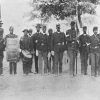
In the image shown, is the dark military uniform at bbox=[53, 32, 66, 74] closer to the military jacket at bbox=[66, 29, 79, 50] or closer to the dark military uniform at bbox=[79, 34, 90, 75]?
the military jacket at bbox=[66, 29, 79, 50]

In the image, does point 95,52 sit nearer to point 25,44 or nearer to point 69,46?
point 69,46

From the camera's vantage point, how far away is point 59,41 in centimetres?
1288

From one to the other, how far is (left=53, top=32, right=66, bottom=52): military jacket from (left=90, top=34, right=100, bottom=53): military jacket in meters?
0.92

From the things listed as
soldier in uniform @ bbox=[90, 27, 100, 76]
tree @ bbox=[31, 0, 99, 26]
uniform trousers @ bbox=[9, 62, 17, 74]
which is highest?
tree @ bbox=[31, 0, 99, 26]

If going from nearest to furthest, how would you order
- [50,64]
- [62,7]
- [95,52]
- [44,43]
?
[95,52] → [44,43] → [50,64] → [62,7]

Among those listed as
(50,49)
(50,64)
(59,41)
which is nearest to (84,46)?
(59,41)

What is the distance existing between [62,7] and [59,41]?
831 cm

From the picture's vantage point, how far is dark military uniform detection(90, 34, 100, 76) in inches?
502

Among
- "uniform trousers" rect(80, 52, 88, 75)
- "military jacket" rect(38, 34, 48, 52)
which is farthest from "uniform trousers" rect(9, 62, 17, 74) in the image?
"uniform trousers" rect(80, 52, 88, 75)

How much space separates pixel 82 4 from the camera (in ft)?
69.1

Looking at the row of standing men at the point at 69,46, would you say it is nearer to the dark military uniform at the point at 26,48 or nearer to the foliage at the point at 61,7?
the dark military uniform at the point at 26,48

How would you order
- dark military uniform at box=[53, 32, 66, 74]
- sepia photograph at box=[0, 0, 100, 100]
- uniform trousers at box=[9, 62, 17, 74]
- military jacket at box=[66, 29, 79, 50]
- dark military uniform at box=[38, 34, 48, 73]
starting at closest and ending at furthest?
sepia photograph at box=[0, 0, 100, 100] → military jacket at box=[66, 29, 79, 50] → dark military uniform at box=[53, 32, 66, 74] → dark military uniform at box=[38, 34, 48, 73] → uniform trousers at box=[9, 62, 17, 74]

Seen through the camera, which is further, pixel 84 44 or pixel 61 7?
pixel 61 7

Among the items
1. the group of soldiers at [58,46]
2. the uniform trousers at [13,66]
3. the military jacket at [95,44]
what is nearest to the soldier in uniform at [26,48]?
the group of soldiers at [58,46]
